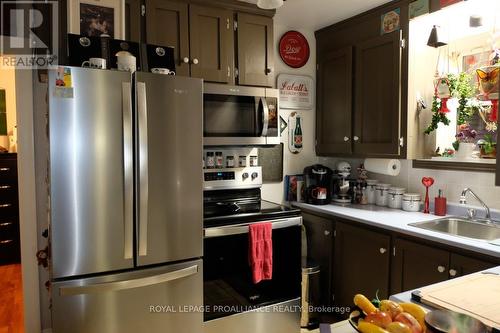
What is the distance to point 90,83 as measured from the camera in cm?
164

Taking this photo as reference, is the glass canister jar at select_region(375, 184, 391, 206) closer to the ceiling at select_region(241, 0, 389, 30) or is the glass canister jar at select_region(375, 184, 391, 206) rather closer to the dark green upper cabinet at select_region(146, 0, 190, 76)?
the ceiling at select_region(241, 0, 389, 30)

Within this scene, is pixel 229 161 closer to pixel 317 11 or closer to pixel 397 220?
pixel 397 220

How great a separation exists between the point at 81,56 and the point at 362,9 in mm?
2043

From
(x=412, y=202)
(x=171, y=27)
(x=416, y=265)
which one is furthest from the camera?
(x=412, y=202)

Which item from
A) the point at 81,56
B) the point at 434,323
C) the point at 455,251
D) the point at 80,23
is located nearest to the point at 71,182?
the point at 81,56

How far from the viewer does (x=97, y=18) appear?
2.11 m

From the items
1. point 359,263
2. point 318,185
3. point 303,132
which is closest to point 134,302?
point 359,263

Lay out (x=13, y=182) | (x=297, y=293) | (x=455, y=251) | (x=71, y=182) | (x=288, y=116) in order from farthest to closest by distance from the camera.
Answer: (x=13, y=182)
(x=288, y=116)
(x=297, y=293)
(x=455, y=251)
(x=71, y=182)

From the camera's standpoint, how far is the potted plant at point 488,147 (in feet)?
7.38

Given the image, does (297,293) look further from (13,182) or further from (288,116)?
(13,182)

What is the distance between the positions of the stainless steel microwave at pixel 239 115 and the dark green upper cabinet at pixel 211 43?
202mm

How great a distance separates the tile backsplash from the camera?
224 cm

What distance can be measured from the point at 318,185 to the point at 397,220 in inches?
33.3

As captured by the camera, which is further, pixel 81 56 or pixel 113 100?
pixel 81 56
